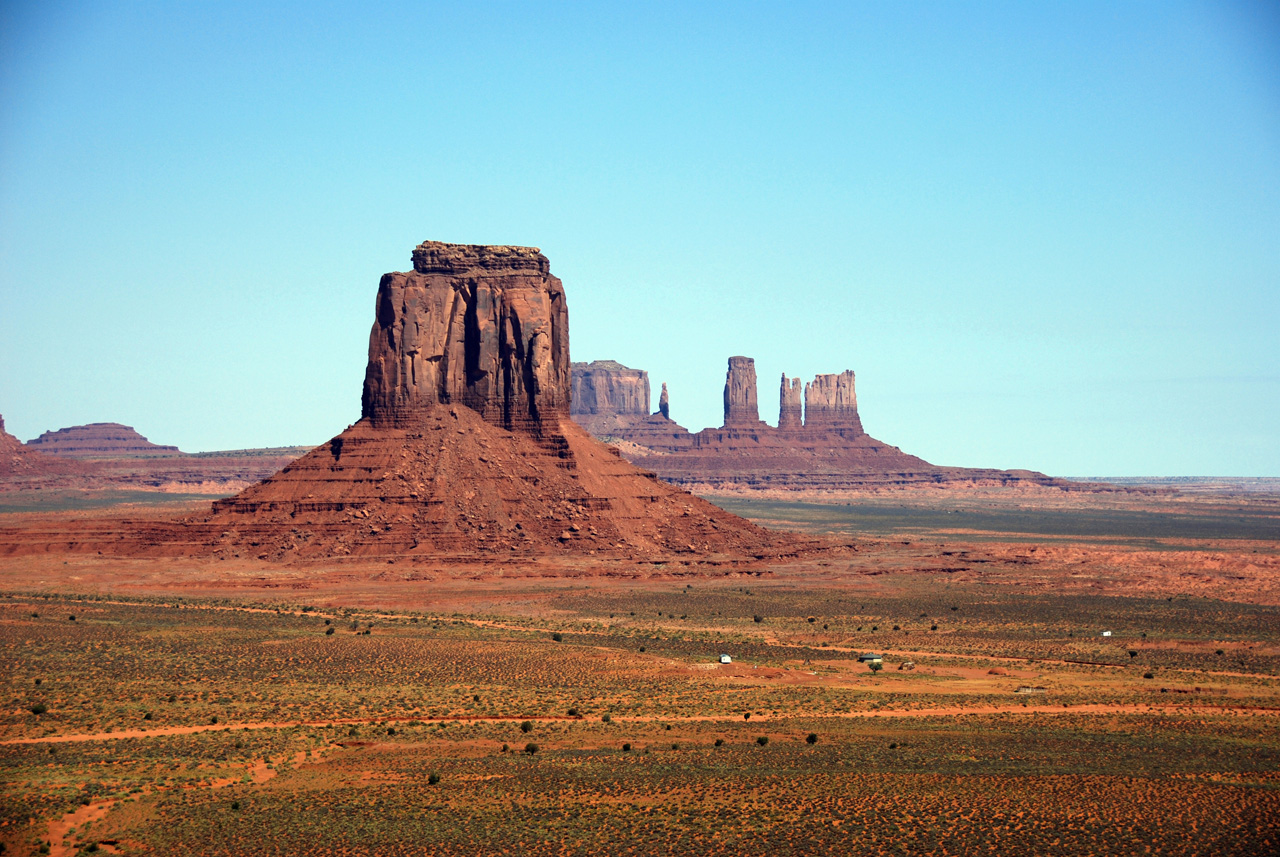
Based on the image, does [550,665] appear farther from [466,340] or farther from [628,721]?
[466,340]

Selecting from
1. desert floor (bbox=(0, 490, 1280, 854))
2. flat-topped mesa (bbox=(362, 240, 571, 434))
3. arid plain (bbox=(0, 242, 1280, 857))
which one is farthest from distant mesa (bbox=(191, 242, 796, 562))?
desert floor (bbox=(0, 490, 1280, 854))

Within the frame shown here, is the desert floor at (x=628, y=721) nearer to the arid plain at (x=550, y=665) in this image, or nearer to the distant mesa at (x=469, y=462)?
the arid plain at (x=550, y=665)

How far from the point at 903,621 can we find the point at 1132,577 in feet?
112

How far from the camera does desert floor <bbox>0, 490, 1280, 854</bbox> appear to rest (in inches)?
1281

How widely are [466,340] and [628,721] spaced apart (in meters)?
69.0

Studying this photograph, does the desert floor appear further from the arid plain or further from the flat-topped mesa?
the flat-topped mesa

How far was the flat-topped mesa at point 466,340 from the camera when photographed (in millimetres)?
107375

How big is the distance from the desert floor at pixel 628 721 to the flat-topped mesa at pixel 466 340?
25396 mm

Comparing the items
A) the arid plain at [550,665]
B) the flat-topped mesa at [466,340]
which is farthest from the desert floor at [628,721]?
the flat-topped mesa at [466,340]

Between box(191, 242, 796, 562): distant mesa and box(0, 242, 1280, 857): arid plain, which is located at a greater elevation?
box(191, 242, 796, 562): distant mesa

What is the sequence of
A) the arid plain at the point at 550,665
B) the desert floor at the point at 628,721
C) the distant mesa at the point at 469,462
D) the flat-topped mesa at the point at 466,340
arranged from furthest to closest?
the flat-topped mesa at the point at 466,340 < the distant mesa at the point at 469,462 < the arid plain at the point at 550,665 < the desert floor at the point at 628,721

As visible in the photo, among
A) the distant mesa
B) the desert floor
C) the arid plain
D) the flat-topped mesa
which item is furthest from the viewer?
the flat-topped mesa

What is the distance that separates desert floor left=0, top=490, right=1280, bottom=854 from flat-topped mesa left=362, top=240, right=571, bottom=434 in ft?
83.3

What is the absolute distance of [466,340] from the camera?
10919 cm
